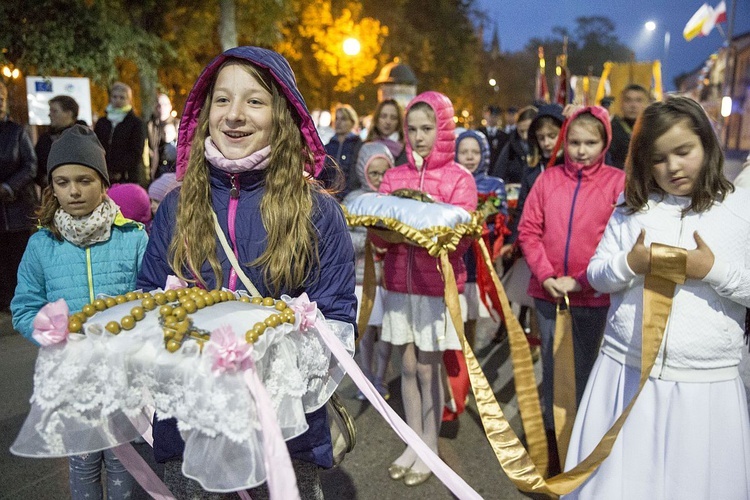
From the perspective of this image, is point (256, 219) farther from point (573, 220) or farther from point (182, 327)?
point (573, 220)

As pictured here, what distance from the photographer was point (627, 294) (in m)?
2.91

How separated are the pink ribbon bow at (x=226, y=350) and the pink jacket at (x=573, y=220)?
2.64 metres

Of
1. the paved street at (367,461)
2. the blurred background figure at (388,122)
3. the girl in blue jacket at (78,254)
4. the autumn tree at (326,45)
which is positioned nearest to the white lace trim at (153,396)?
the girl in blue jacket at (78,254)

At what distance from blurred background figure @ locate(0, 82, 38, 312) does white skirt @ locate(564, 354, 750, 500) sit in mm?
6066

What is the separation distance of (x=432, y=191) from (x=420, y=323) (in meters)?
0.89

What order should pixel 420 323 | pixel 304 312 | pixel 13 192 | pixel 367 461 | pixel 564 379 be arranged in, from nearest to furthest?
pixel 304 312, pixel 564 379, pixel 420 323, pixel 367 461, pixel 13 192

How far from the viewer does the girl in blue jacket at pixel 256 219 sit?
6.61 feet

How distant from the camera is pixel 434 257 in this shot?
375 cm

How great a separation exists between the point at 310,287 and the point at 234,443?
671mm

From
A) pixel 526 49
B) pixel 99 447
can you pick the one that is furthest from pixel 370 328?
pixel 526 49

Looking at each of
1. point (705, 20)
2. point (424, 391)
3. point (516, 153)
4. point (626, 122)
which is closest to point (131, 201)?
point (424, 391)

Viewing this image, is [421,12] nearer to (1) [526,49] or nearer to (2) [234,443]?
(2) [234,443]

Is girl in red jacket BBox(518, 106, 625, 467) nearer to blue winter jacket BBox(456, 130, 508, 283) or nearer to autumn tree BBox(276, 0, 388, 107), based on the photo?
blue winter jacket BBox(456, 130, 508, 283)

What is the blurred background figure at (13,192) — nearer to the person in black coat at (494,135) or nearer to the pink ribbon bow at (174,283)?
the pink ribbon bow at (174,283)
